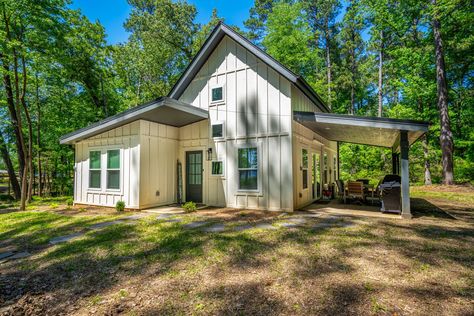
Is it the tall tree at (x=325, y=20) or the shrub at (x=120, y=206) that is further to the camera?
the tall tree at (x=325, y=20)

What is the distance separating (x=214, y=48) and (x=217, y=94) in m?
1.88

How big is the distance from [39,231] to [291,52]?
2068 centimetres

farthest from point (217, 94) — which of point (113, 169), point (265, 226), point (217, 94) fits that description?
point (265, 226)

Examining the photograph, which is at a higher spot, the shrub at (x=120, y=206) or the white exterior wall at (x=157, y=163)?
the white exterior wall at (x=157, y=163)

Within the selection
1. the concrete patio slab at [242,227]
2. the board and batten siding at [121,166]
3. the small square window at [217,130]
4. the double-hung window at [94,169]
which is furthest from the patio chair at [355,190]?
the double-hung window at [94,169]

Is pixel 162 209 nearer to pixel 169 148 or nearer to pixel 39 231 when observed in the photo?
pixel 169 148

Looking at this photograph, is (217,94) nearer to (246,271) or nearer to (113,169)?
(113,169)

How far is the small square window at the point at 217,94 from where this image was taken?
29.7 ft

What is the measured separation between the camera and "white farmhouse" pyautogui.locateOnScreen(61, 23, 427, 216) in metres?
7.74

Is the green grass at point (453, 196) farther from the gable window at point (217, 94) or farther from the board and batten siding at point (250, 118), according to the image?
the gable window at point (217, 94)

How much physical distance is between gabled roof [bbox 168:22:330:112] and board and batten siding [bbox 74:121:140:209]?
112 inches

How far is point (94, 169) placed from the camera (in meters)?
9.40

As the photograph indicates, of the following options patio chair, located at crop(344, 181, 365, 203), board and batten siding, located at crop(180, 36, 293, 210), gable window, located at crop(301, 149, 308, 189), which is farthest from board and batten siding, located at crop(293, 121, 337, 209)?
patio chair, located at crop(344, 181, 365, 203)

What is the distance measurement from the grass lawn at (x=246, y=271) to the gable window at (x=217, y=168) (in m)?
3.27
